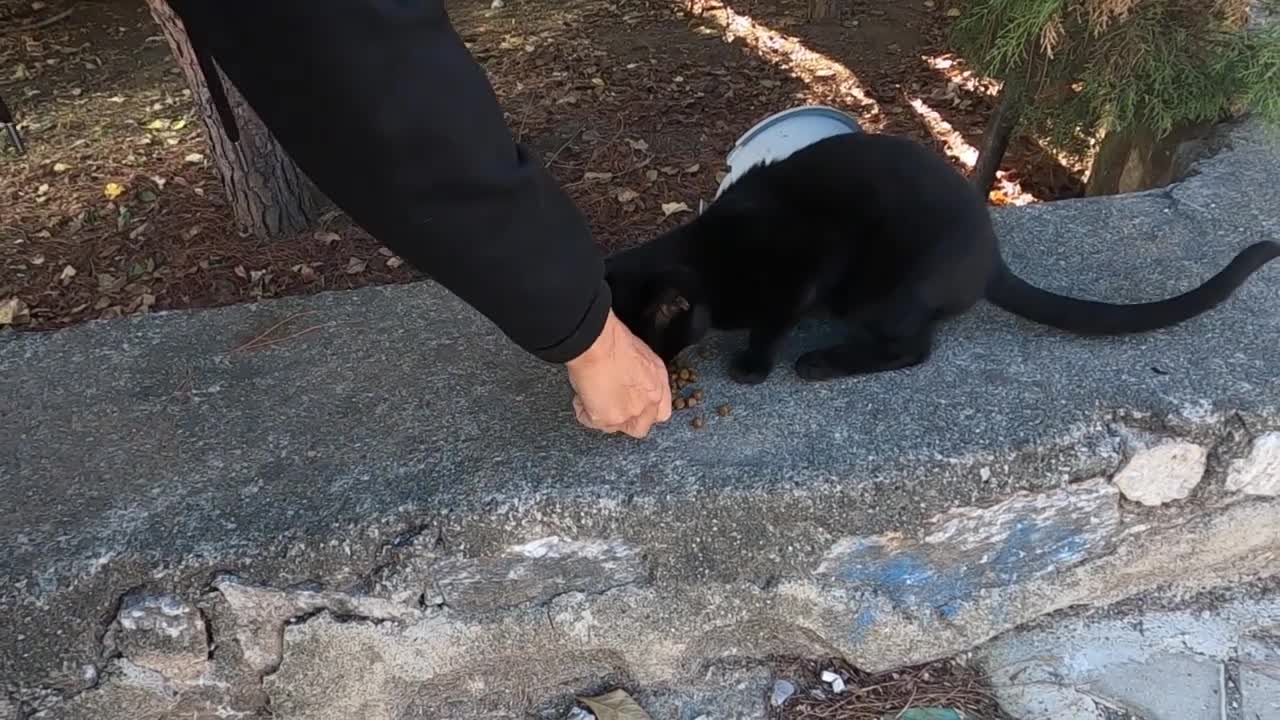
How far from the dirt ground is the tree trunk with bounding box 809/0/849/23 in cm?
6

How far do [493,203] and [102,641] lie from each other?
1.00m

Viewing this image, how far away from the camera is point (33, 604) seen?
1418 mm

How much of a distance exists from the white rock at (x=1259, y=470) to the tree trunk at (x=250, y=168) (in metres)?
2.24

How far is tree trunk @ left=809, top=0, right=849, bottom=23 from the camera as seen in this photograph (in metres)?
4.19

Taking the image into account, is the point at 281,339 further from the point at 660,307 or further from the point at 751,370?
the point at 751,370

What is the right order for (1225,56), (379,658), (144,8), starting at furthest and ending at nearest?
(144,8) < (1225,56) < (379,658)

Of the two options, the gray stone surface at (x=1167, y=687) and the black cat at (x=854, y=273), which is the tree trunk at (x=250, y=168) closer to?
the black cat at (x=854, y=273)

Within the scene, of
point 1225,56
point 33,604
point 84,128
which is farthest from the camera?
point 84,128

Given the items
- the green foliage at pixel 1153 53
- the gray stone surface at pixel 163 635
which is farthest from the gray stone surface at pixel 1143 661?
the gray stone surface at pixel 163 635

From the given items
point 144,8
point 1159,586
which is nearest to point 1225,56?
point 1159,586

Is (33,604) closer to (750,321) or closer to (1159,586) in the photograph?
(750,321)

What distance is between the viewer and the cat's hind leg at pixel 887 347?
5.56 ft

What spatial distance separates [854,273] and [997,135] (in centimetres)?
126

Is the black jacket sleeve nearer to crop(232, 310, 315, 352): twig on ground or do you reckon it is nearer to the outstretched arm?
the outstretched arm
